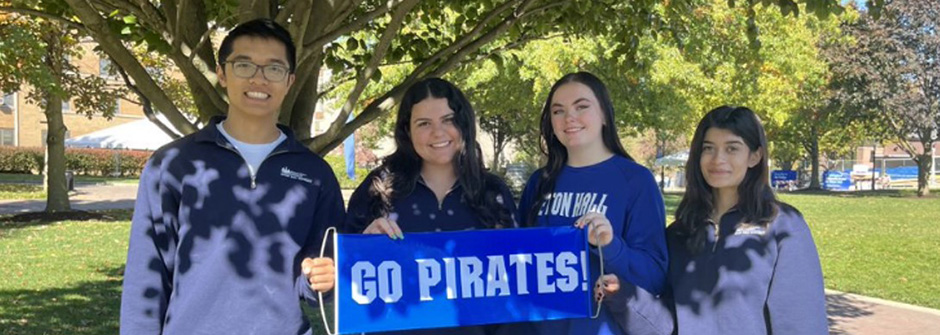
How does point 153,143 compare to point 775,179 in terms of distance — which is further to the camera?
point 775,179

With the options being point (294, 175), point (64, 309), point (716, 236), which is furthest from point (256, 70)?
point (64, 309)

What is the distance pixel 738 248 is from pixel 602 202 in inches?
22.1

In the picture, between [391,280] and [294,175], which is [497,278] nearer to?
[391,280]

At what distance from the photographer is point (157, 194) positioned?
2672 mm

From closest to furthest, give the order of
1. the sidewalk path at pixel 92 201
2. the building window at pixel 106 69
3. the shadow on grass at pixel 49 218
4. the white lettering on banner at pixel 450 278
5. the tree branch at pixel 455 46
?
the white lettering on banner at pixel 450 278, the tree branch at pixel 455 46, the building window at pixel 106 69, the shadow on grass at pixel 49 218, the sidewalk path at pixel 92 201

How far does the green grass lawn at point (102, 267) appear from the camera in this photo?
7613mm

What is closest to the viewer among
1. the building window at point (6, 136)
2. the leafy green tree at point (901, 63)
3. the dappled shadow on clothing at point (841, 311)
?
the dappled shadow on clothing at point (841, 311)

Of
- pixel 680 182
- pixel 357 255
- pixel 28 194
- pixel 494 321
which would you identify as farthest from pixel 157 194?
pixel 680 182

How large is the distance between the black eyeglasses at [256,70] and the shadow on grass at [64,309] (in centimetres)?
512

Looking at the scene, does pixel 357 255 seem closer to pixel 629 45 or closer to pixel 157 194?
pixel 157 194

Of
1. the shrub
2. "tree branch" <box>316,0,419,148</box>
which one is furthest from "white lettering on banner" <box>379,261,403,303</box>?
the shrub

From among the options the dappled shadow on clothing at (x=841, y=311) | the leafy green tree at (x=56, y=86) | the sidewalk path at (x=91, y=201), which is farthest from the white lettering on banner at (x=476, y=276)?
the sidewalk path at (x=91, y=201)

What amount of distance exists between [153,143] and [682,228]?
77.3ft

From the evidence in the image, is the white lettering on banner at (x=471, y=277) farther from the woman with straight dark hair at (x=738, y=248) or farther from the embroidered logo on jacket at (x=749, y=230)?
the embroidered logo on jacket at (x=749, y=230)
